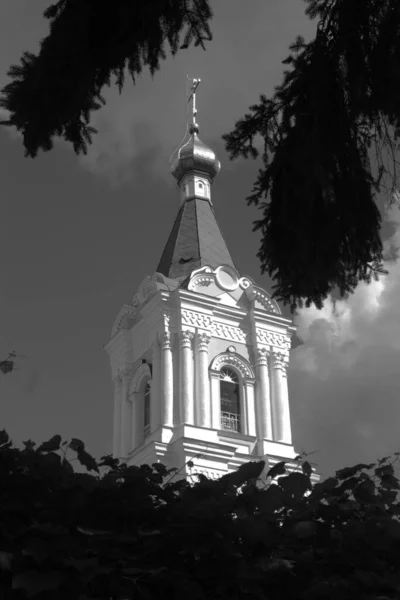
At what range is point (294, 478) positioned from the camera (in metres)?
3.20

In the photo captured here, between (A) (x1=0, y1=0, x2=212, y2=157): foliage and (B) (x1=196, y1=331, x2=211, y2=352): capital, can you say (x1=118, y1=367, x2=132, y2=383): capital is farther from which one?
(A) (x1=0, y1=0, x2=212, y2=157): foliage

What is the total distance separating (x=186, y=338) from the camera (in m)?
25.6

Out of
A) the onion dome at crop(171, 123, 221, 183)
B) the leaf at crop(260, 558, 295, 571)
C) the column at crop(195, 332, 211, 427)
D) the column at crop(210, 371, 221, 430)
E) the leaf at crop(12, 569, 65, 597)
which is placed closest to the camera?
the leaf at crop(12, 569, 65, 597)

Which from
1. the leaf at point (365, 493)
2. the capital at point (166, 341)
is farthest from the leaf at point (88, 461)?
the capital at point (166, 341)

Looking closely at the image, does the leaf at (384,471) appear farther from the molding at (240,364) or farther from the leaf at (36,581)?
the molding at (240,364)

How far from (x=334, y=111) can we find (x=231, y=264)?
2389 cm

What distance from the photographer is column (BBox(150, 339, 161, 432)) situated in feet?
83.0

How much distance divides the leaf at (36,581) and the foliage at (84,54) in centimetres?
275

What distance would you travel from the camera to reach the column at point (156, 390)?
25.3 meters

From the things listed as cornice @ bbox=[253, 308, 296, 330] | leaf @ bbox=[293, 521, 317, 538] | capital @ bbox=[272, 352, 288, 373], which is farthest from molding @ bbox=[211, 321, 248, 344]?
leaf @ bbox=[293, 521, 317, 538]

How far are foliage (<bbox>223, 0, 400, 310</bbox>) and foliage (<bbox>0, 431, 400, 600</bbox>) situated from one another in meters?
2.36

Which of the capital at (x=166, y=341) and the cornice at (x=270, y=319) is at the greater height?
the cornice at (x=270, y=319)

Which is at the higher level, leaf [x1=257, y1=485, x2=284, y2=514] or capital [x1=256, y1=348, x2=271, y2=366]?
capital [x1=256, y1=348, x2=271, y2=366]

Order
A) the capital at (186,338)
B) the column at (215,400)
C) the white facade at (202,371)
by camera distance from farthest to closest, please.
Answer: the capital at (186,338) → the column at (215,400) → the white facade at (202,371)
